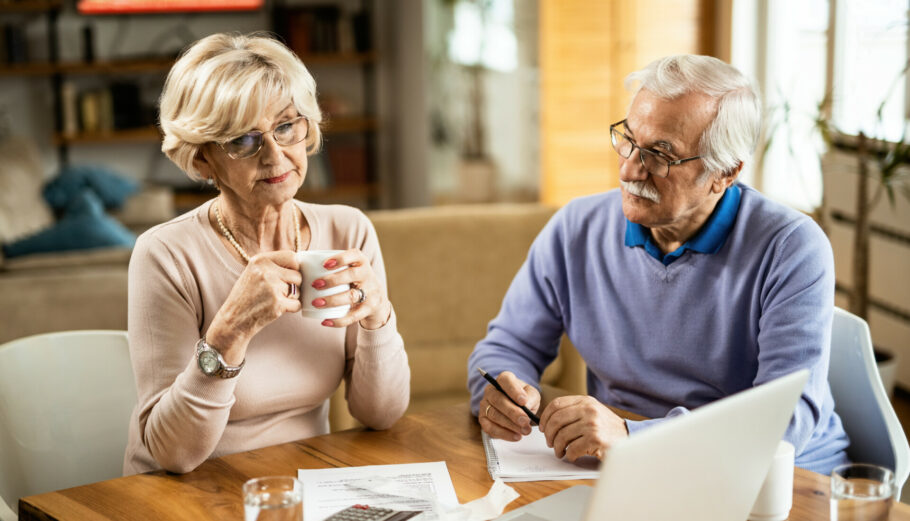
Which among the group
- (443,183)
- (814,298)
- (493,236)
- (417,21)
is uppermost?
(417,21)

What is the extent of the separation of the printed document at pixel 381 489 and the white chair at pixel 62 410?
1.80 ft

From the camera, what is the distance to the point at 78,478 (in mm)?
1652

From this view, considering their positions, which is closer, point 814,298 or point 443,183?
point 814,298

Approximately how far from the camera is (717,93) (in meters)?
1.53

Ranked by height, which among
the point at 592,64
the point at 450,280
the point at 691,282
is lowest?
the point at 450,280

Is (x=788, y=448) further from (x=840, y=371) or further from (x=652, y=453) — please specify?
(x=840, y=371)

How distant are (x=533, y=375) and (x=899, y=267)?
2.30 m

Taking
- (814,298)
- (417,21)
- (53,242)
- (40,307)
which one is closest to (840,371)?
(814,298)

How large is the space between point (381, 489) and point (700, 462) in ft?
1.57

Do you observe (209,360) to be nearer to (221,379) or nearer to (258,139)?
(221,379)

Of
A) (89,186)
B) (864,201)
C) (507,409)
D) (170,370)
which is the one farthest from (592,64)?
(170,370)

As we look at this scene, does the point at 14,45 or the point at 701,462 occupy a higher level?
the point at 14,45

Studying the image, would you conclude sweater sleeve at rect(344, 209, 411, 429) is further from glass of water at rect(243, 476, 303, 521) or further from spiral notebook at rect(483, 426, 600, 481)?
glass of water at rect(243, 476, 303, 521)

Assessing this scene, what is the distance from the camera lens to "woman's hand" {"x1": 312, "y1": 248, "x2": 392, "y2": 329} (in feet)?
4.31
